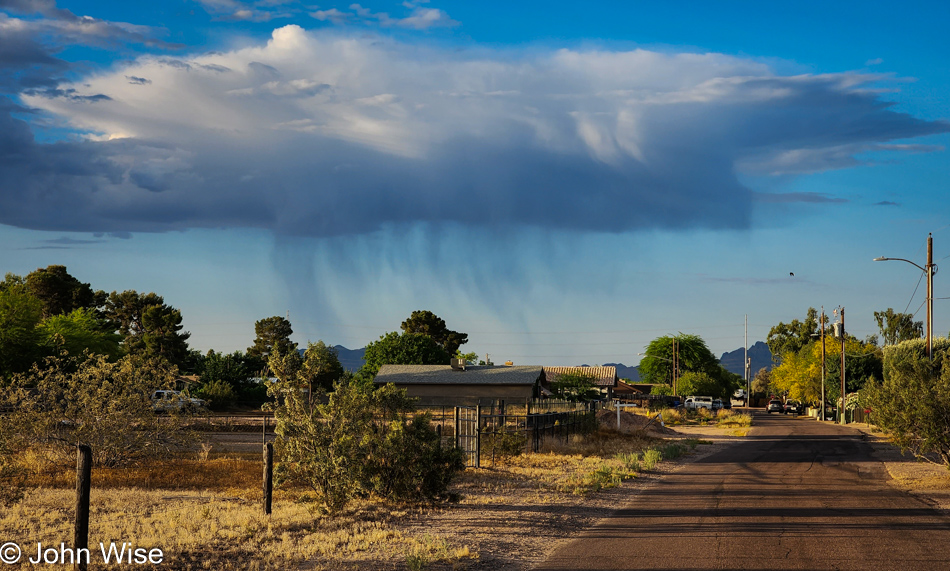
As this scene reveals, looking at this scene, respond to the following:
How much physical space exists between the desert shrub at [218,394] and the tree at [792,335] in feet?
328

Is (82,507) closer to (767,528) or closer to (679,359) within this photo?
(767,528)

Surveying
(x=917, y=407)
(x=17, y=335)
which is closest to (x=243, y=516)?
(x=917, y=407)

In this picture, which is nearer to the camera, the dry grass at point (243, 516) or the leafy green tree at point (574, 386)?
the dry grass at point (243, 516)

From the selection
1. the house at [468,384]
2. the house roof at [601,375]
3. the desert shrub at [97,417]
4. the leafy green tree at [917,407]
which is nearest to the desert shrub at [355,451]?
the desert shrub at [97,417]

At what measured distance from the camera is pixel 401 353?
254 feet

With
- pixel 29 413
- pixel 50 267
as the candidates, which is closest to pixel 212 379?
pixel 50 267

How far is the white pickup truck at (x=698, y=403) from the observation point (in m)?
86.9

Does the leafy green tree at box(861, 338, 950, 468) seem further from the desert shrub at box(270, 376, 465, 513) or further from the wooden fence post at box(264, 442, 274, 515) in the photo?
the wooden fence post at box(264, 442, 274, 515)

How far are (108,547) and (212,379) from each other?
54.7 m

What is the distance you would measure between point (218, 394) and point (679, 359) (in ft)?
256

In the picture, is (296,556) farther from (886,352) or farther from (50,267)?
(50,267)

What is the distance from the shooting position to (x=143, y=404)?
20.5 metres

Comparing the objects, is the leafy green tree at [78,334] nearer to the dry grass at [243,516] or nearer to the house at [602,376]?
the dry grass at [243,516]

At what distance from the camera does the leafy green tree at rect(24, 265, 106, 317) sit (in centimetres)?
7750
